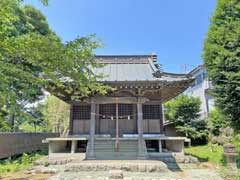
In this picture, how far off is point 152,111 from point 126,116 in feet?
5.37

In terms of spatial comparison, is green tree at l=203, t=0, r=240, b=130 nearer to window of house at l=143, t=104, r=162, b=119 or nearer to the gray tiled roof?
the gray tiled roof

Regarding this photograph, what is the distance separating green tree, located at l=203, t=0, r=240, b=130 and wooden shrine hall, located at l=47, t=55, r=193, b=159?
1.26 m

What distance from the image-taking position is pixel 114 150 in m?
8.64

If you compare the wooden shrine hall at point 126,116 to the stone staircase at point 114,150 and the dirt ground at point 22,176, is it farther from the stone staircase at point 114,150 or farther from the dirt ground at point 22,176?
the dirt ground at point 22,176

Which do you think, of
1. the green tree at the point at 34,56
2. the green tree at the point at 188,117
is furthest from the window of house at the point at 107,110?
the green tree at the point at 34,56

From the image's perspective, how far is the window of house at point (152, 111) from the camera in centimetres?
1095

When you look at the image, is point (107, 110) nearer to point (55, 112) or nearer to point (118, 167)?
point (118, 167)

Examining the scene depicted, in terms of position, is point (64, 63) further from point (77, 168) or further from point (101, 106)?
point (101, 106)

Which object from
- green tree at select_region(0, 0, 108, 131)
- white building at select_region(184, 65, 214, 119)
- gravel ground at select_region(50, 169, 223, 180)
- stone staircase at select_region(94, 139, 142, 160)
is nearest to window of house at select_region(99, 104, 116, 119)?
stone staircase at select_region(94, 139, 142, 160)

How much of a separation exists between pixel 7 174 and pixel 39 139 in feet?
24.1

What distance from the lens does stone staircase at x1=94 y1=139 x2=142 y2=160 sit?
27.5 ft

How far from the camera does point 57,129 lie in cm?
2242

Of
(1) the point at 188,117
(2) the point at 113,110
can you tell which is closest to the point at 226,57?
(2) the point at 113,110

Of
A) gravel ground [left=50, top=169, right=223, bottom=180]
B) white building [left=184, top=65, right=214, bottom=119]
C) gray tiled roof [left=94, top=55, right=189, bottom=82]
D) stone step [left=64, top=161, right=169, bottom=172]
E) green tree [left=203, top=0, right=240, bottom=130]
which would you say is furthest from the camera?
white building [left=184, top=65, right=214, bottom=119]
